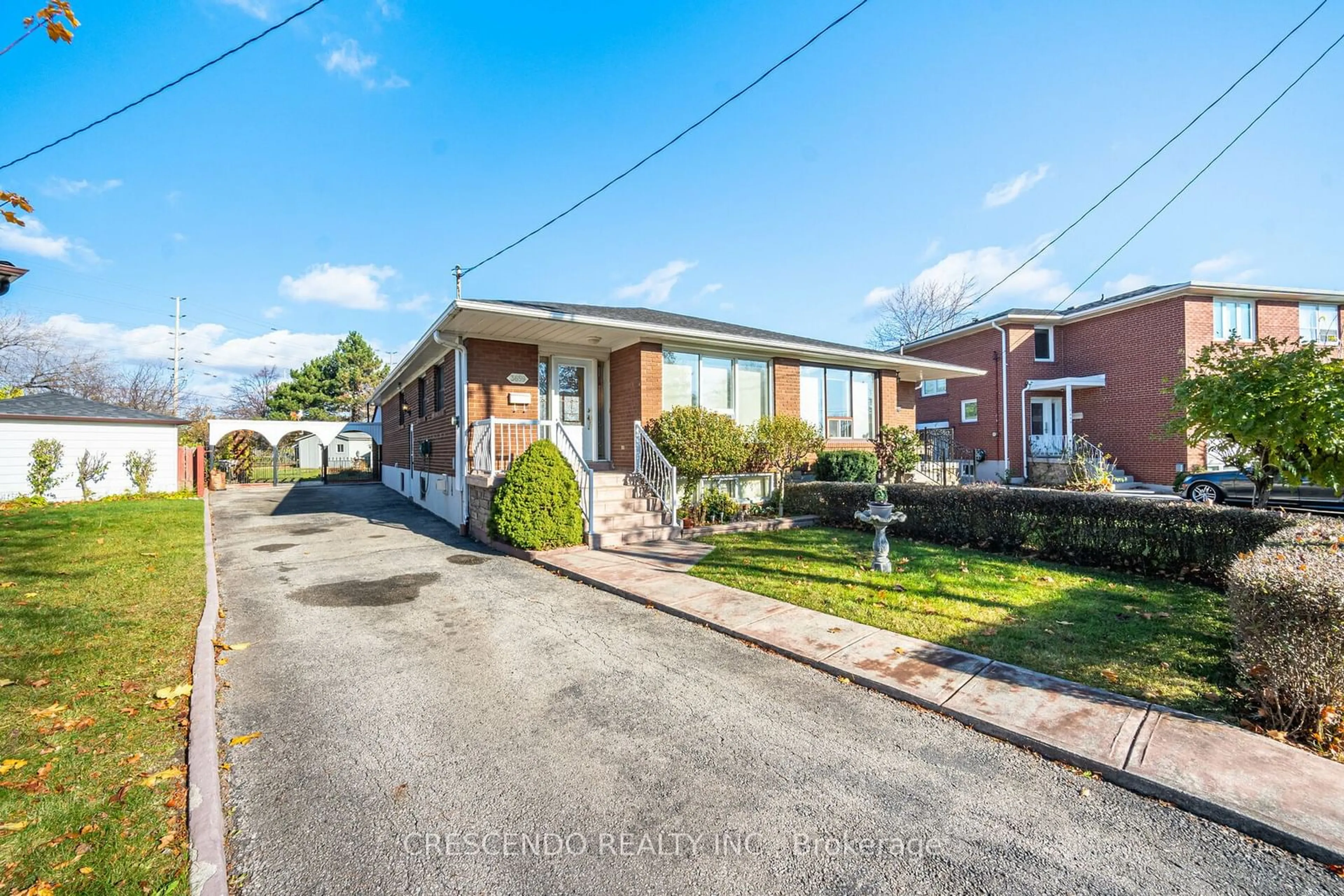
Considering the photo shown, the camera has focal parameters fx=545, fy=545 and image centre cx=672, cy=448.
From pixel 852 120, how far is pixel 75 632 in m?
11.7

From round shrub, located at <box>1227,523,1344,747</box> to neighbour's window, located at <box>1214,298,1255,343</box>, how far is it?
2104cm

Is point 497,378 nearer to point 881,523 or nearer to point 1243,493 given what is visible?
point 881,523

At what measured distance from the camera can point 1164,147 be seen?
9305 millimetres

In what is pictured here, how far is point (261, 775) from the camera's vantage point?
2.74 metres

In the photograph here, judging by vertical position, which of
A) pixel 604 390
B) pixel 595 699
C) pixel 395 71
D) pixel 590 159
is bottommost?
pixel 595 699

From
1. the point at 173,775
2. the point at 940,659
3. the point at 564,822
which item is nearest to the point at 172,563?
the point at 173,775

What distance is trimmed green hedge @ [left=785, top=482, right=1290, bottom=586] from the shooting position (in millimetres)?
5984

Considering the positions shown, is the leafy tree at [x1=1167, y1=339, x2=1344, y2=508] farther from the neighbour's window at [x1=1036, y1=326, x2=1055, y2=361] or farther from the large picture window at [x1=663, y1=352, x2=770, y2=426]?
the neighbour's window at [x1=1036, y1=326, x2=1055, y2=361]

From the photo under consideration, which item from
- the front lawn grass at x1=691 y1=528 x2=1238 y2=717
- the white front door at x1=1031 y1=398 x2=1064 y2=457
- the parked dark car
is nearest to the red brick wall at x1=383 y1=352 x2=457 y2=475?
the front lawn grass at x1=691 y1=528 x2=1238 y2=717

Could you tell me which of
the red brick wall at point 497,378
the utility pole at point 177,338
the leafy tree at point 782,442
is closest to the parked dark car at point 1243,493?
the leafy tree at point 782,442

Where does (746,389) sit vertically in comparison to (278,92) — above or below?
below

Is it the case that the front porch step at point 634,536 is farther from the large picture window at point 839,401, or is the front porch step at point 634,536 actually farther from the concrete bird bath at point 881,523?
the large picture window at point 839,401

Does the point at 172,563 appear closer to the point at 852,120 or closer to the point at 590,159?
the point at 590,159

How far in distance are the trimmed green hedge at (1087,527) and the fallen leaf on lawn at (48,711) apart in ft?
31.2
